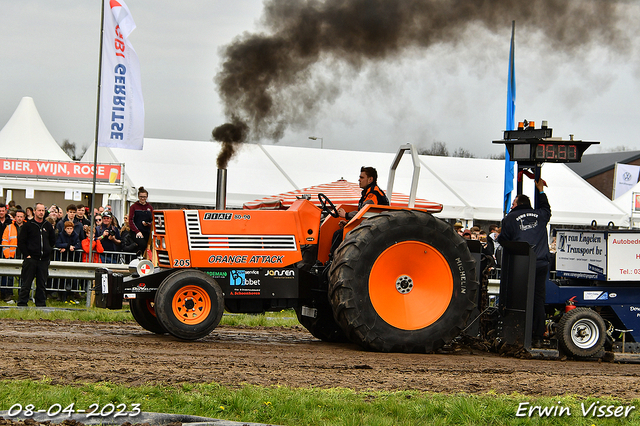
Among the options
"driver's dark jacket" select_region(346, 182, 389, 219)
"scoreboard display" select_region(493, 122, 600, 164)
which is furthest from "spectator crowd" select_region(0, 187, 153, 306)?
"scoreboard display" select_region(493, 122, 600, 164)

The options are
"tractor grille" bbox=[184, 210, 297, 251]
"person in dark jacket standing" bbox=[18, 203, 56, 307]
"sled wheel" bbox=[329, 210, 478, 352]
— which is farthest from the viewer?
"person in dark jacket standing" bbox=[18, 203, 56, 307]

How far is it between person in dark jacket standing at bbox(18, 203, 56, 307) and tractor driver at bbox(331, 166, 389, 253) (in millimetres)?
6035

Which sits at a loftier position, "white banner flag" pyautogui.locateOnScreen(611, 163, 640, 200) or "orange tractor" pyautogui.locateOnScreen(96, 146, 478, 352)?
"white banner flag" pyautogui.locateOnScreen(611, 163, 640, 200)

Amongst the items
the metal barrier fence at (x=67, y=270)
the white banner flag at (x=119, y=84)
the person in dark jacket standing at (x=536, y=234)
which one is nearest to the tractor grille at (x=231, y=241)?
the person in dark jacket standing at (x=536, y=234)

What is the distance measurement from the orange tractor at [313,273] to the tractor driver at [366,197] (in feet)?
0.42

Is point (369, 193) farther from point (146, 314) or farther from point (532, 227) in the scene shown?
point (146, 314)

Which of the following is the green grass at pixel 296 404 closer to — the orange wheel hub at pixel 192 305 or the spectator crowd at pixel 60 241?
the orange wheel hub at pixel 192 305

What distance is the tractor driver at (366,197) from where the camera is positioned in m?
8.55

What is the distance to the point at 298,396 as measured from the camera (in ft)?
17.0

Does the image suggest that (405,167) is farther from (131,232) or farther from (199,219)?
(199,219)

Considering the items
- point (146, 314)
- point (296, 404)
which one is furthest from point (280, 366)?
point (146, 314)

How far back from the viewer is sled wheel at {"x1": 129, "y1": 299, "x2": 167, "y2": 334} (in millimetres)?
9023

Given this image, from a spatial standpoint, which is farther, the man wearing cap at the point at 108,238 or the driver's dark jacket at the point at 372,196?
the man wearing cap at the point at 108,238

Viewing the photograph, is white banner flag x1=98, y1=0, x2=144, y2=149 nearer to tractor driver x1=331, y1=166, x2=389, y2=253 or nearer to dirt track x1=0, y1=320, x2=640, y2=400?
dirt track x1=0, y1=320, x2=640, y2=400
